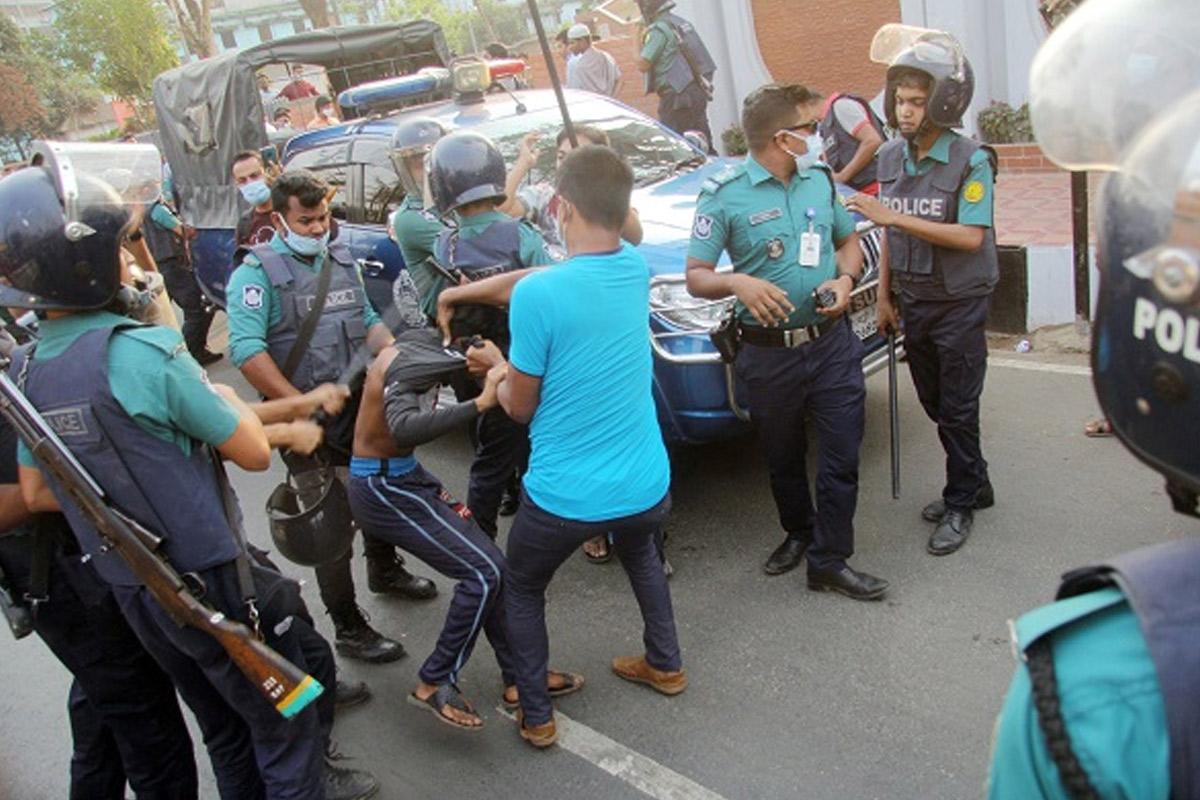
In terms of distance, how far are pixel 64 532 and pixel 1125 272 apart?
264 centimetres

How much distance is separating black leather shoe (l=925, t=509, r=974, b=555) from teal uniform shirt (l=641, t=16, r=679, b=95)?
5.82 m

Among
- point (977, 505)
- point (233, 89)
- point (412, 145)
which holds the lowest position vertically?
point (977, 505)

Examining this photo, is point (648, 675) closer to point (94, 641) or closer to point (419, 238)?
point (94, 641)

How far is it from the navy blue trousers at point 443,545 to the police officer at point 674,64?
633 cm

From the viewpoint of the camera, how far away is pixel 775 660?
11.2ft

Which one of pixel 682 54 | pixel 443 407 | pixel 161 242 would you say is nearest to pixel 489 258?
pixel 443 407

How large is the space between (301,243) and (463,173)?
71cm

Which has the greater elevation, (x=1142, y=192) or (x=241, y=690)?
(x=1142, y=192)

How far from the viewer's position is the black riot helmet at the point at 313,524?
10.2 feet

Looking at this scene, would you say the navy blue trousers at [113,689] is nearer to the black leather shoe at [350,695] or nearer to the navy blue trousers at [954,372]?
the black leather shoe at [350,695]

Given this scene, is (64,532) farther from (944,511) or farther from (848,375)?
(944,511)

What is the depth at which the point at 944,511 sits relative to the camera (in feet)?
13.2

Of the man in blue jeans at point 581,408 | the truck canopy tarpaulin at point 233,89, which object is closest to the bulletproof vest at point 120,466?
the man in blue jeans at point 581,408

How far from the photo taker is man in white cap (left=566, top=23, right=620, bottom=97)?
10.7m
